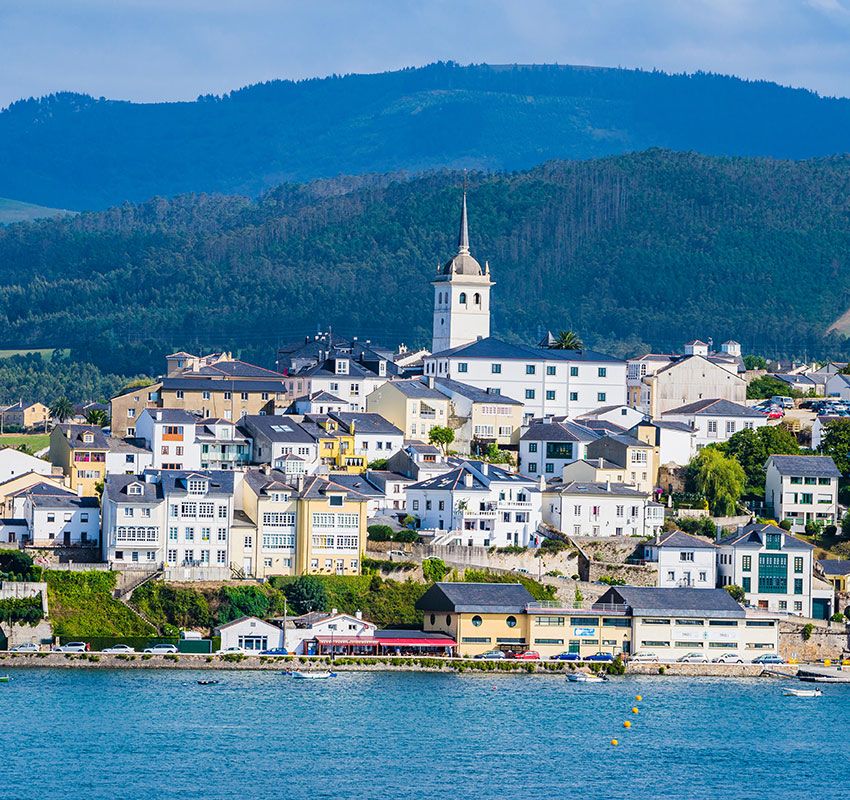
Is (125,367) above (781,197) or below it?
below

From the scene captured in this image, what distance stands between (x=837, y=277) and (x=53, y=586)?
11958 cm

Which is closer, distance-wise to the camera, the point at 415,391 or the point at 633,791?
the point at 633,791

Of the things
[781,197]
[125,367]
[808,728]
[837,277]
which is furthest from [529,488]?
[781,197]

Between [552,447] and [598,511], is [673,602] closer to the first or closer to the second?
[598,511]

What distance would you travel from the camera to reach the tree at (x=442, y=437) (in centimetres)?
8400

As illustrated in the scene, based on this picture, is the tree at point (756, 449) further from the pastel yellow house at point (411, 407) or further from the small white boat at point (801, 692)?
the small white boat at point (801, 692)

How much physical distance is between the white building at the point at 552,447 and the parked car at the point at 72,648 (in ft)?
76.0

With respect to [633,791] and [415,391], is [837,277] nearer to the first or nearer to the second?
[415,391]

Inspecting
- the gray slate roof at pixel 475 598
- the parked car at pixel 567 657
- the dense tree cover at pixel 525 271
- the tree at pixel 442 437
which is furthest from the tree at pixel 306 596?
the dense tree cover at pixel 525 271

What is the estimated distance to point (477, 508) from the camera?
73625 mm

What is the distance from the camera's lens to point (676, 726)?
59938 millimetres

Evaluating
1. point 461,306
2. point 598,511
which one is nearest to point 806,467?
point 598,511

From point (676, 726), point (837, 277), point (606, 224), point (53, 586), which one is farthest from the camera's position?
point (606, 224)

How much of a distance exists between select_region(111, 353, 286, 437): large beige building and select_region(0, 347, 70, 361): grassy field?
5761 cm
